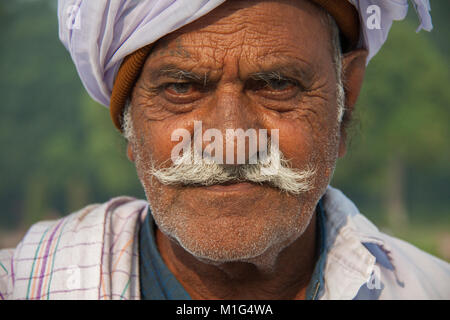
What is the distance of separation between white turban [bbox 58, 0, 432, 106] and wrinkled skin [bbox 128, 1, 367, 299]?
73mm

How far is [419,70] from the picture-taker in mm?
20016

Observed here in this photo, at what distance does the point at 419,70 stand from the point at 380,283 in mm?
19582

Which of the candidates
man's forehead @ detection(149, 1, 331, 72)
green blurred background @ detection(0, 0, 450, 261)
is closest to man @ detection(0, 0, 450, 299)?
man's forehead @ detection(149, 1, 331, 72)

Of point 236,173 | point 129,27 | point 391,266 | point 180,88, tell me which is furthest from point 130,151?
point 391,266

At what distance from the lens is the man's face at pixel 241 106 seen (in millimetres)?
1970

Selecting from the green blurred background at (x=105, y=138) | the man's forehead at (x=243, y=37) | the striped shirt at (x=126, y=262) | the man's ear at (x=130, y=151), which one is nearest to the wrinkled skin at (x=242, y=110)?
the man's forehead at (x=243, y=37)

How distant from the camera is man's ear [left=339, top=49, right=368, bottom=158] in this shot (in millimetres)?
2439

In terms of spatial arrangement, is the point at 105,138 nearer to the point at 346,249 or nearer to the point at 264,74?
the point at 346,249

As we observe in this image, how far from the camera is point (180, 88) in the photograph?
6.97 feet

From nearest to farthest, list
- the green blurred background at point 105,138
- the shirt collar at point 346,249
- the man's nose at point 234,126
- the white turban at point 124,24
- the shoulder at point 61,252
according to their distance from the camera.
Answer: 1. the man's nose at point 234,126
2. the white turban at point 124,24
3. the shoulder at point 61,252
4. the shirt collar at point 346,249
5. the green blurred background at point 105,138

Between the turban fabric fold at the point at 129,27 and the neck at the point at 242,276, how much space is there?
2.81 ft

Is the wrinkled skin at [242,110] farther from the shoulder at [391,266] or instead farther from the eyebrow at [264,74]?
the shoulder at [391,266]

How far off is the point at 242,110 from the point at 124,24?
69 cm
